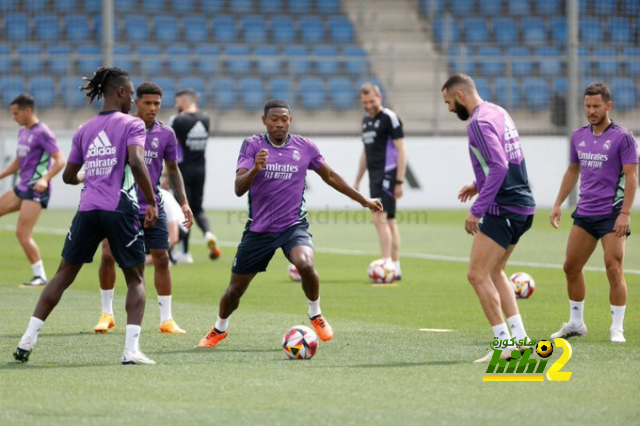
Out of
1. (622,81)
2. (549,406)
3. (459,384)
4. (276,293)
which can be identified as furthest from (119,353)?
(622,81)

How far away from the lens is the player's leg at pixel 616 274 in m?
9.43

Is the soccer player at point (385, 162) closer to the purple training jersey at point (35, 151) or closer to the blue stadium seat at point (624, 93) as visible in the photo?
the purple training jersey at point (35, 151)

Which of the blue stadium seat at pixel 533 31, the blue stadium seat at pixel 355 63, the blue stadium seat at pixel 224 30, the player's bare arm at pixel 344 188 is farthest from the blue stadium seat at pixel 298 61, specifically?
the player's bare arm at pixel 344 188

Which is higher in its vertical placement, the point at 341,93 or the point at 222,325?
the point at 222,325

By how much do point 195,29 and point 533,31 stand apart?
10.2m

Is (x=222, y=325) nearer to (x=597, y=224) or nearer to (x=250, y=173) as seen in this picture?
(x=250, y=173)

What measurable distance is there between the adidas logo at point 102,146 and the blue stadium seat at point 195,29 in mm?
25191

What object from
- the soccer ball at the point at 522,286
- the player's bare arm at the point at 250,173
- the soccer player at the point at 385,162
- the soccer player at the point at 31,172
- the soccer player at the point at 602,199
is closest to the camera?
the player's bare arm at the point at 250,173

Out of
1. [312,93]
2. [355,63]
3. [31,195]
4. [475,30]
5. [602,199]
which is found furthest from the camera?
[475,30]

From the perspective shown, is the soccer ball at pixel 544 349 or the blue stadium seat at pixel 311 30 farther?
the blue stadium seat at pixel 311 30

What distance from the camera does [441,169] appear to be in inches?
1152

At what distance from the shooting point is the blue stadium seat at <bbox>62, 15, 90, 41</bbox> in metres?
32.1

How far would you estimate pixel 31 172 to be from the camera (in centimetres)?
1427

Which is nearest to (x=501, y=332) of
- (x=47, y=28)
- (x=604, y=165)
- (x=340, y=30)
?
(x=604, y=165)
